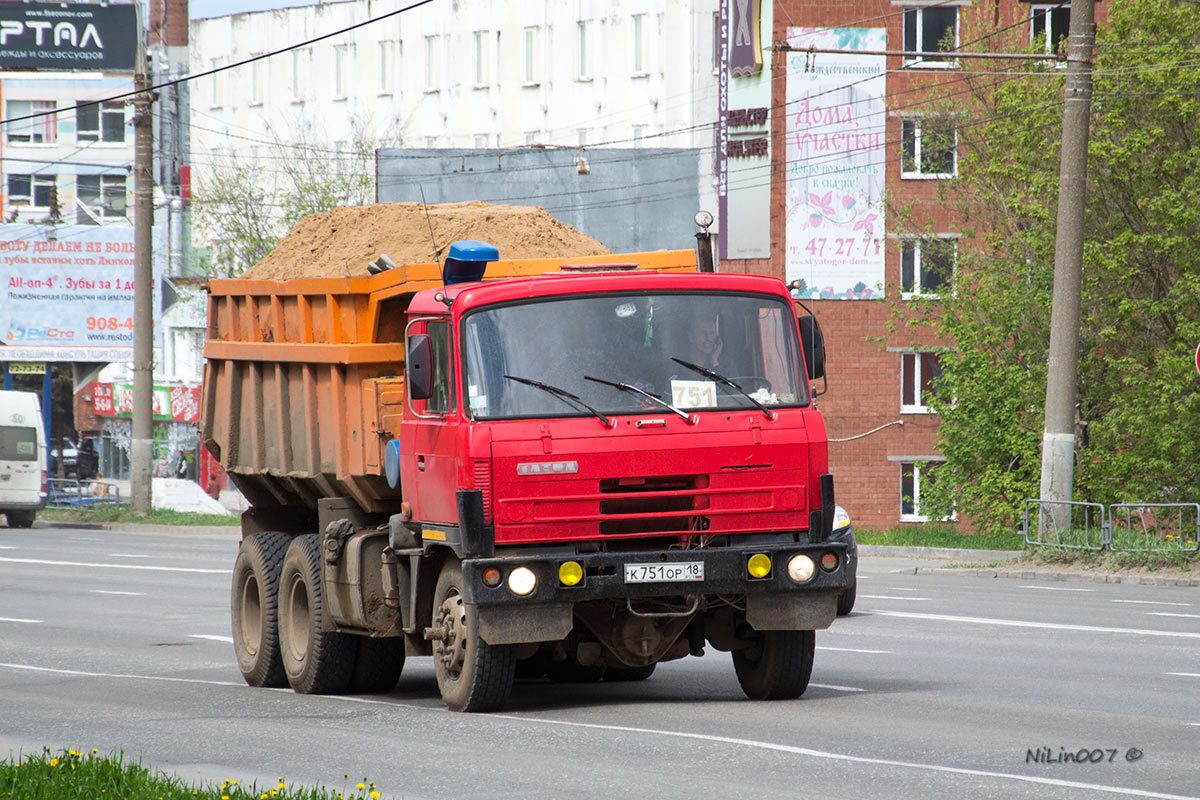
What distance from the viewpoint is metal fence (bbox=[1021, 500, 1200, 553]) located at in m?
27.1

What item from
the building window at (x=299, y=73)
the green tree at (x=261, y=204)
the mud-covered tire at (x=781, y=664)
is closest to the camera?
the mud-covered tire at (x=781, y=664)

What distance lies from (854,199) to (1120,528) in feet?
91.4

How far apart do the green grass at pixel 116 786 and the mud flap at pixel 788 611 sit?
10.1 feet

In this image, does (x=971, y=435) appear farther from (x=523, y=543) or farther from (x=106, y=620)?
(x=523, y=543)

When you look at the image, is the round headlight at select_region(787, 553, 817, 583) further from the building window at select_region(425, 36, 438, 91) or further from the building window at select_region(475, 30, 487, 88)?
the building window at select_region(425, 36, 438, 91)

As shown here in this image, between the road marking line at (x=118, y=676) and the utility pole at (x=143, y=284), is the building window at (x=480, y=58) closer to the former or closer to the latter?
the utility pole at (x=143, y=284)

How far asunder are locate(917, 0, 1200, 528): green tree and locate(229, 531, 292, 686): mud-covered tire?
62.3ft

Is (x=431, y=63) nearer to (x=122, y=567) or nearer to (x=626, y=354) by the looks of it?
(x=122, y=567)

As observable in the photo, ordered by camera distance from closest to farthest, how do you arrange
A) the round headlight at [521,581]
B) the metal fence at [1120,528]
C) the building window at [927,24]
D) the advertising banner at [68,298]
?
the round headlight at [521,581] → the metal fence at [1120,528] → the building window at [927,24] → the advertising banner at [68,298]

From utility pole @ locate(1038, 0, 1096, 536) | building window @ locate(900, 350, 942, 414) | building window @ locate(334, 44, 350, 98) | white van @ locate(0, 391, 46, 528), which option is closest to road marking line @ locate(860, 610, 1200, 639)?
utility pole @ locate(1038, 0, 1096, 536)

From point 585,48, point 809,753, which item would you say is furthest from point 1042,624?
point 585,48

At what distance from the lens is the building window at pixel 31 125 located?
85250mm

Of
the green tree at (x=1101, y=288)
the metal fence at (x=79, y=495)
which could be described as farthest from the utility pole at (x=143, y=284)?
the green tree at (x=1101, y=288)


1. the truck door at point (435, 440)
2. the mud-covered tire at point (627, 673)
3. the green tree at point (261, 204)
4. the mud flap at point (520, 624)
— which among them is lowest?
the mud-covered tire at point (627, 673)
